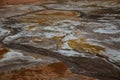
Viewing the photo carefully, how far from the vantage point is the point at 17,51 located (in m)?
2.23

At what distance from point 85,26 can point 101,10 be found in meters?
1.10

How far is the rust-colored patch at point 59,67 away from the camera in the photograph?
180 centimetres

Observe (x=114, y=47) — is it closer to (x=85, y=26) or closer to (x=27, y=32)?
(x=85, y=26)

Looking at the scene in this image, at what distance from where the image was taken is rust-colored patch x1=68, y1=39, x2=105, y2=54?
2178 millimetres

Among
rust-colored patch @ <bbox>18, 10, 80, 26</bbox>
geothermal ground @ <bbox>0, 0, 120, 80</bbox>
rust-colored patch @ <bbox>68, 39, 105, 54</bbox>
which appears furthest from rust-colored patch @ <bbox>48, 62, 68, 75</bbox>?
rust-colored patch @ <bbox>18, 10, 80, 26</bbox>

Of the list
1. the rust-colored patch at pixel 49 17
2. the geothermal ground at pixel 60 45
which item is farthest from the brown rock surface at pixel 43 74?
the rust-colored patch at pixel 49 17

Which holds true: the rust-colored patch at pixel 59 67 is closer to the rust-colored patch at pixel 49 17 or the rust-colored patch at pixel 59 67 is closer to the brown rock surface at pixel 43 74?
the brown rock surface at pixel 43 74

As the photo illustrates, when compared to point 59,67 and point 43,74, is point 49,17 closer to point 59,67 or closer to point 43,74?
point 59,67

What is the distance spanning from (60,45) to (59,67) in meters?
0.52

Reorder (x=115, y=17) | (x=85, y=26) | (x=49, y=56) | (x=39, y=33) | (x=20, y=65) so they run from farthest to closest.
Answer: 1. (x=115, y=17)
2. (x=85, y=26)
3. (x=39, y=33)
4. (x=49, y=56)
5. (x=20, y=65)

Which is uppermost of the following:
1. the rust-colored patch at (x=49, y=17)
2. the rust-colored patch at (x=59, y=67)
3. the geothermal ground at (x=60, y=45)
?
the rust-colored patch at (x=49, y=17)

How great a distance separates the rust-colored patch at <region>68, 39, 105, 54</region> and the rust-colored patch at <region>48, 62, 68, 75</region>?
14.0 inches

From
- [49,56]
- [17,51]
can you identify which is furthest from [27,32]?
[49,56]

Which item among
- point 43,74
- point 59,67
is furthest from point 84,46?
point 43,74
